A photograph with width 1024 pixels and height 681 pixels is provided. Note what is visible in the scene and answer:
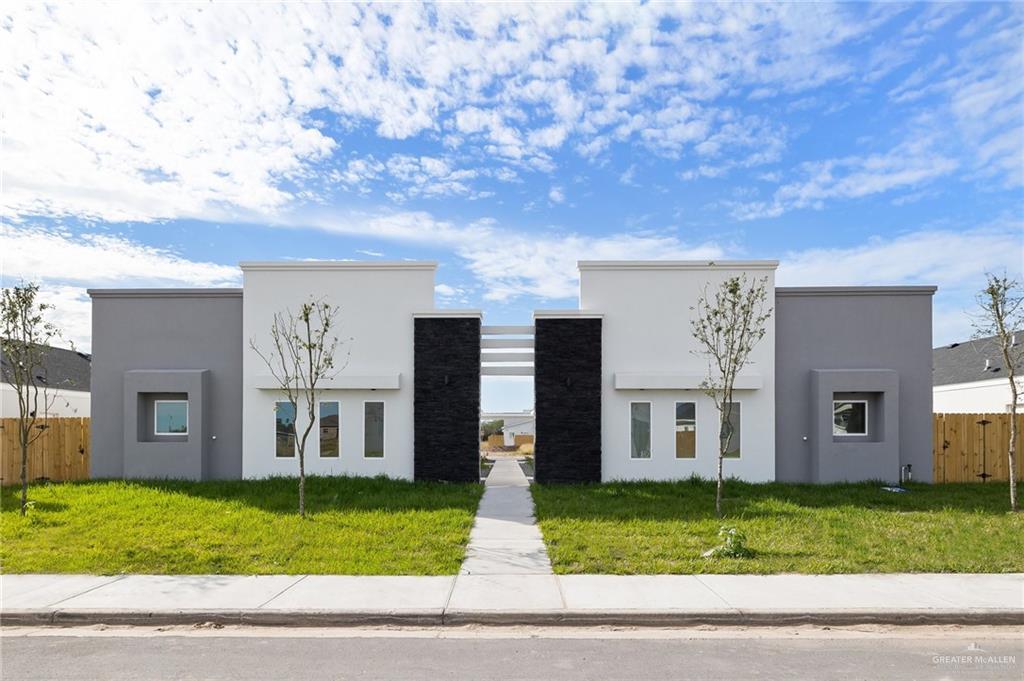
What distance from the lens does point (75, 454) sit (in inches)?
717

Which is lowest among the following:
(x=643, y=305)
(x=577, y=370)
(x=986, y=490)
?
(x=986, y=490)

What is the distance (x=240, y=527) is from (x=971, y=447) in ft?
60.3

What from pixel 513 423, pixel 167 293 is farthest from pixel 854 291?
pixel 513 423

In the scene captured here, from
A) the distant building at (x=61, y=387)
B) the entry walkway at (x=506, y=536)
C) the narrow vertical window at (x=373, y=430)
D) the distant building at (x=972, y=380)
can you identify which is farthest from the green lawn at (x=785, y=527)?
the distant building at (x=61, y=387)

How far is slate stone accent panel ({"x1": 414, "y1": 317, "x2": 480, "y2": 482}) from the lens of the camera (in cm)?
1705

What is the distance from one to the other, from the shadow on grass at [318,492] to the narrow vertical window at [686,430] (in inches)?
210

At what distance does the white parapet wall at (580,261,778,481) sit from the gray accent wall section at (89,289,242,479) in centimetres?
973

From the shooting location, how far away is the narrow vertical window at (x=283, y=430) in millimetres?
17359

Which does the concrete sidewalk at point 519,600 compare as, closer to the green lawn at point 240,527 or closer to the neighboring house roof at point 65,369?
the green lawn at point 240,527

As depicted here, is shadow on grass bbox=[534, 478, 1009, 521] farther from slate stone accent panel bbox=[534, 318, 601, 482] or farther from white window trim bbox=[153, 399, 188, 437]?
white window trim bbox=[153, 399, 188, 437]

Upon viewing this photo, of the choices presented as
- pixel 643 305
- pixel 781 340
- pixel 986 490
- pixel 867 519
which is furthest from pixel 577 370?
pixel 986 490

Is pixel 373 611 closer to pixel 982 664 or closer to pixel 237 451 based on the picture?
pixel 982 664

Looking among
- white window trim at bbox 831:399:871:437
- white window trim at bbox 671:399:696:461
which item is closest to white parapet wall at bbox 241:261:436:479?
white window trim at bbox 671:399:696:461

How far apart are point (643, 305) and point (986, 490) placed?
9.39m
